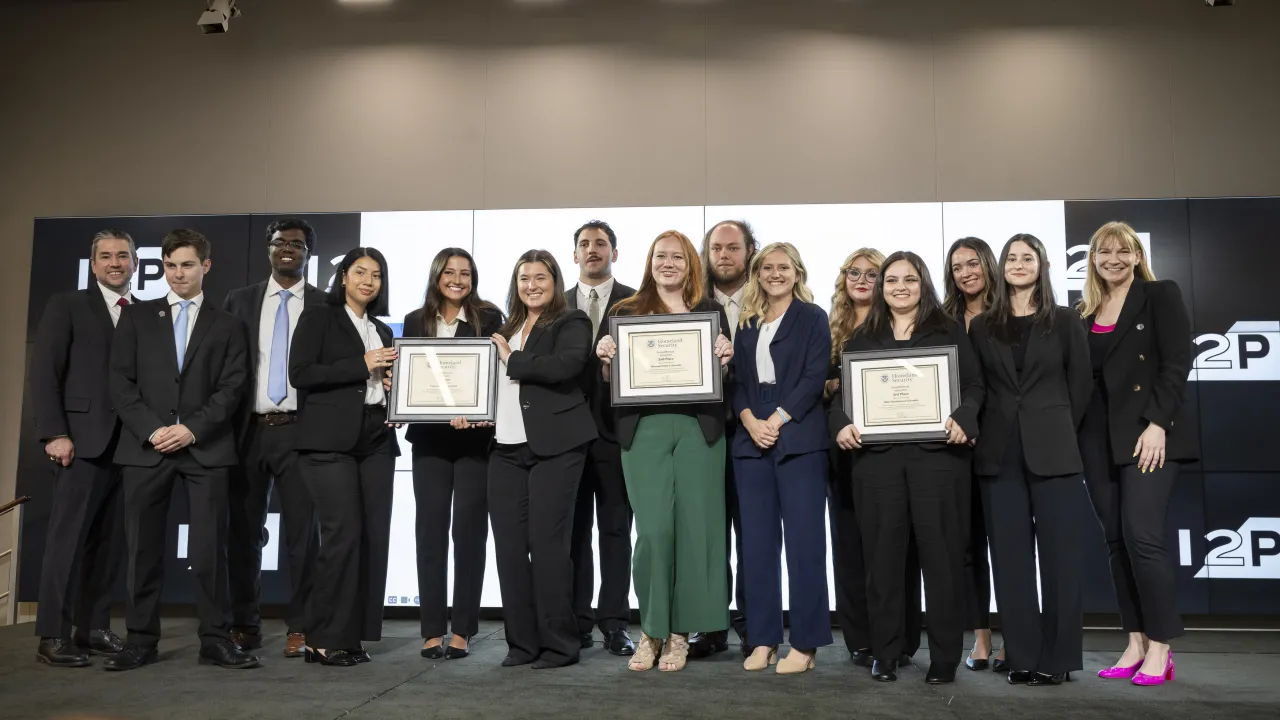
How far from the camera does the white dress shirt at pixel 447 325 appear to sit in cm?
414

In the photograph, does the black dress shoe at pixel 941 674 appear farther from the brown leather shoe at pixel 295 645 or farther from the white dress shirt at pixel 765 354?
the brown leather shoe at pixel 295 645

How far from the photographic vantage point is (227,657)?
3795 millimetres

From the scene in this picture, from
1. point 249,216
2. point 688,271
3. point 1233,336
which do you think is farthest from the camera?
point 249,216

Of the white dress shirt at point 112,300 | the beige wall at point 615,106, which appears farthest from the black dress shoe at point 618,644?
the beige wall at point 615,106

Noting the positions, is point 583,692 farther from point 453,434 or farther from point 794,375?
point 794,375

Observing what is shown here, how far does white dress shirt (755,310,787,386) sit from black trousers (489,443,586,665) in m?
0.79

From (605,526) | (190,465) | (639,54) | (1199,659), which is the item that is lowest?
(1199,659)

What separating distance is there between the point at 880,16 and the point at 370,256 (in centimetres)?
380

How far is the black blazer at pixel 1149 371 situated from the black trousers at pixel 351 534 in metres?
2.97

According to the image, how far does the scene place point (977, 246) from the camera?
3852 millimetres

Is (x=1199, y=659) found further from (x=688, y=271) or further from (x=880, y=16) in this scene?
(x=880, y=16)

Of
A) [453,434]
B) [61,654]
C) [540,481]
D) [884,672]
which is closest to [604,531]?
[540,481]

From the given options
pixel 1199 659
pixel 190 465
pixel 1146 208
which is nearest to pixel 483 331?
pixel 190 465

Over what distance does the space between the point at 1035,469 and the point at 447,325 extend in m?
2.47
